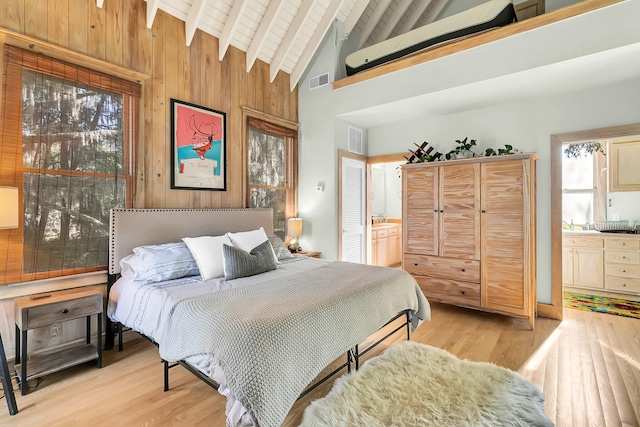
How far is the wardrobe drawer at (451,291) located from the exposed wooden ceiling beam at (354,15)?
3.62m

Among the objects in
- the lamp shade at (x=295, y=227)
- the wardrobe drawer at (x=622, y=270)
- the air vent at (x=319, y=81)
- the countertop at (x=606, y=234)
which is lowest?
the wardrobe drawer at (x=622, y=270)

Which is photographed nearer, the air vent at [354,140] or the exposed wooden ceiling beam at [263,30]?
the exposed wooden ceiling beam at [263,30]

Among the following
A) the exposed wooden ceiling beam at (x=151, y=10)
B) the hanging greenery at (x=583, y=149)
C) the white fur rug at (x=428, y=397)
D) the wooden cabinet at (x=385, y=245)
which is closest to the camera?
the white fur rug at (x=428, y=397)

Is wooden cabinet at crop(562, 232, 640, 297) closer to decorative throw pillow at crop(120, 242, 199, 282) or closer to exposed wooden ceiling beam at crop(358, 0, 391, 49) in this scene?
exposed wooden ceiling beam at crop(358, 0, 391, 49)

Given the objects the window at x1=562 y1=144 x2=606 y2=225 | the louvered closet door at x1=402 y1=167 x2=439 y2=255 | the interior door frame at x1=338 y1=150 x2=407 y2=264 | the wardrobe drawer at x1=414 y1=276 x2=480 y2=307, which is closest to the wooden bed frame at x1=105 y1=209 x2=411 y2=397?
the wardrobe drawer at x1=414 y1=276 x2=480 y2=307

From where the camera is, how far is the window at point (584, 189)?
475cm

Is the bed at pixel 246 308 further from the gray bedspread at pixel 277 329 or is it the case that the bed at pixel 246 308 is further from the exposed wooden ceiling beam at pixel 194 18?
the exposed wooden ceiling beam at pixel 194 18

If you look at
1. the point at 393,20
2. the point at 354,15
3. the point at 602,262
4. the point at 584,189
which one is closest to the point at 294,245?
the point at 354,15

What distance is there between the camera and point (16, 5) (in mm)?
2355

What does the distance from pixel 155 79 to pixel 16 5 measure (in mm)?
1050

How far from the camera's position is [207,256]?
2.57 meters

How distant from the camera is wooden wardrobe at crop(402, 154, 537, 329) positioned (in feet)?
10.5

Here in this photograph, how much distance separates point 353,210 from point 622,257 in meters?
3.71

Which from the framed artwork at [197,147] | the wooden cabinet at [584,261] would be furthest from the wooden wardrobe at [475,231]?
the framed artwork at [197,147]
